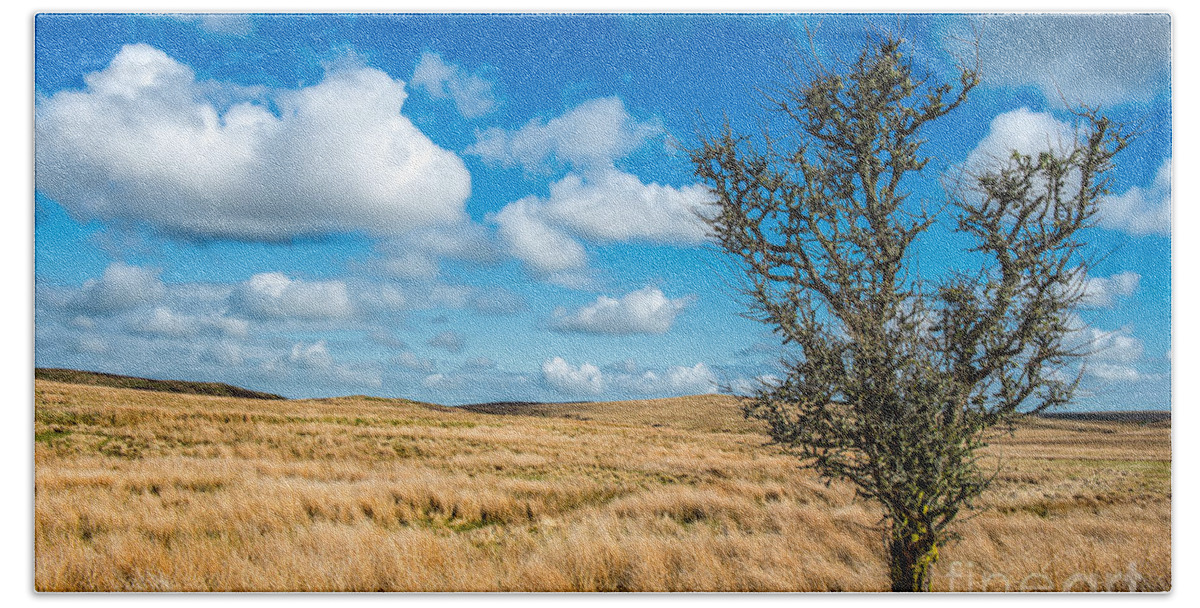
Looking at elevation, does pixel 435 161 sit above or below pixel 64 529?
above

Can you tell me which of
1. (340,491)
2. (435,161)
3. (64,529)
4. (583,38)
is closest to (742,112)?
(583,38)

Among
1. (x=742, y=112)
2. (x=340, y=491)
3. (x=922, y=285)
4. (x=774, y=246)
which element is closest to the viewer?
(x=922, y=285)

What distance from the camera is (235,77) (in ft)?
26.6

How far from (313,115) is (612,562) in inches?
249

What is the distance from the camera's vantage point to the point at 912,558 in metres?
6.47

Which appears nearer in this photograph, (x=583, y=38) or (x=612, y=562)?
(x=612, y=562)

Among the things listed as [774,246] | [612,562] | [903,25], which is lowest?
[612,562]

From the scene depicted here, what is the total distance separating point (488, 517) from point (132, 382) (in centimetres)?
527

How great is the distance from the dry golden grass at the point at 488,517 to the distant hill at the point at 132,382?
0.22 m

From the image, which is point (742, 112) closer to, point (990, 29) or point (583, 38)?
point (583, 38)

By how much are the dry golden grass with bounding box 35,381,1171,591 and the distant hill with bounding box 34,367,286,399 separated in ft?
0.73

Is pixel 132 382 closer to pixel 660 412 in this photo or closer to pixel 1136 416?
pixel 660 412

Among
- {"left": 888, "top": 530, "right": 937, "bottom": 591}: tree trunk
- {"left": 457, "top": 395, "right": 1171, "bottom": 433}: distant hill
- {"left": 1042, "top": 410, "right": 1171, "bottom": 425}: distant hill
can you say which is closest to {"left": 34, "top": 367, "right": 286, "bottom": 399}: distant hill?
{"left": 457, "top": 395, "right": 1171, "bottom": 433}: distant hill

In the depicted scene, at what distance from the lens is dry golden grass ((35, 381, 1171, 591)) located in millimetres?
7340
